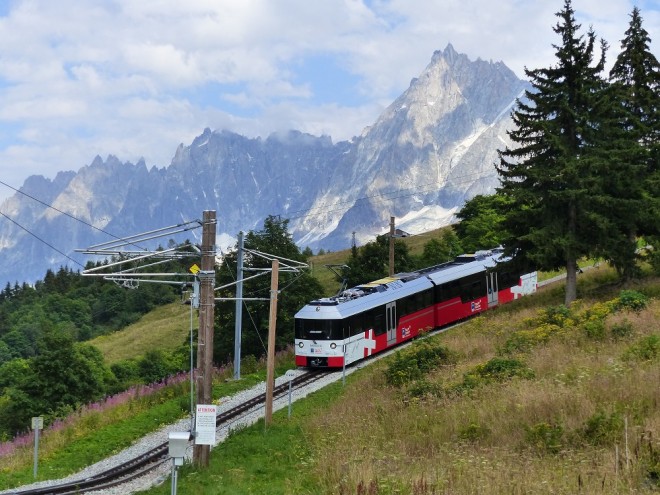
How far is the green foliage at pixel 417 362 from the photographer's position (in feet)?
80.4

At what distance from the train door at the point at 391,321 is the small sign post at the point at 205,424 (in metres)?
18.6

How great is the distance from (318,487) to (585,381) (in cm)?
679

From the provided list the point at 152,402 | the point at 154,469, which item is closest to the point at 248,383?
the point at 152,402

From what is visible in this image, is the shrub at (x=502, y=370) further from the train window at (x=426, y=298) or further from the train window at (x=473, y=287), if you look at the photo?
the train window at (x=473, y=287)

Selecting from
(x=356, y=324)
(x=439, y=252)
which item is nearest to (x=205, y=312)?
(x=356, y=324)

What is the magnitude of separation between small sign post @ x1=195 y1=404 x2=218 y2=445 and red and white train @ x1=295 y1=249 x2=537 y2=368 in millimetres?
11516

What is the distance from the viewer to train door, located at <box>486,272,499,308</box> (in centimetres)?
4441

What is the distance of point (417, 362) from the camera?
86.2 ft

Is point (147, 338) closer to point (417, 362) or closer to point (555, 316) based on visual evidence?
point (417, 362)

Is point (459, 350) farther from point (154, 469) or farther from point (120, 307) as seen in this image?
point (120, 307)

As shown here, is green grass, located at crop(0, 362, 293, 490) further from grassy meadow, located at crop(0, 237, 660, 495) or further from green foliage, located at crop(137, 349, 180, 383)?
green foliage, located at crop(137, 349, 180, 383)

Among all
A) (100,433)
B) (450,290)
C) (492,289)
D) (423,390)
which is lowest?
(100,433)

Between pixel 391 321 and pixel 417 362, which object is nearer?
pixel 417 362

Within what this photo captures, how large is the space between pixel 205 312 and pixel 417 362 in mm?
9629
